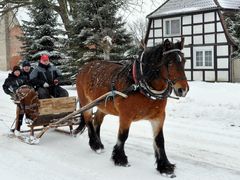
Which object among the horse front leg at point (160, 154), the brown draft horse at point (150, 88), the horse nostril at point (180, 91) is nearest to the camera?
the horse nostril at point (180, 91)

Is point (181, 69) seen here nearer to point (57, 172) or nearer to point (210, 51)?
point (57, 172)

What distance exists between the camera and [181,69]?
4934 millimetres

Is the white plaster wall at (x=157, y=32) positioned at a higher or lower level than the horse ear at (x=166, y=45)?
higher

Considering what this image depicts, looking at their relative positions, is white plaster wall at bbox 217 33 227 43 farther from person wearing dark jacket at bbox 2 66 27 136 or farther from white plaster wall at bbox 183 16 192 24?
person wearing dark jacket at bbox 2 66 27 136

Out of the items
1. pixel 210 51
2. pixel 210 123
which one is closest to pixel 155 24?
pixel 210 51

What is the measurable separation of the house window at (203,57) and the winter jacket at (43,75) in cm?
1722

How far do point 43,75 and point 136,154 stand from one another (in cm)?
276

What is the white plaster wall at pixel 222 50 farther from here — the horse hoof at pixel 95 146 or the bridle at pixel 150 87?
the bridle at pixel 150 87

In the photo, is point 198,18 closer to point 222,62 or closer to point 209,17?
point 209,17

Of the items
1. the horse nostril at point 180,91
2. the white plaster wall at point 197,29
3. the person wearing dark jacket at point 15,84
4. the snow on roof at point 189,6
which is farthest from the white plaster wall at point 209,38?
the horse nostril at point 180,91

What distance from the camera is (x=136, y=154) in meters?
6.43

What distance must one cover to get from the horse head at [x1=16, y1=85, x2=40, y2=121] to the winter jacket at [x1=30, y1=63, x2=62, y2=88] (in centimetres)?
24

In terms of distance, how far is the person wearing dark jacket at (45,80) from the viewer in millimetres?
7926

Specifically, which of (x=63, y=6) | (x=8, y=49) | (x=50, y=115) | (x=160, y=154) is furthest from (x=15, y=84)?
(x=8, y=49)
